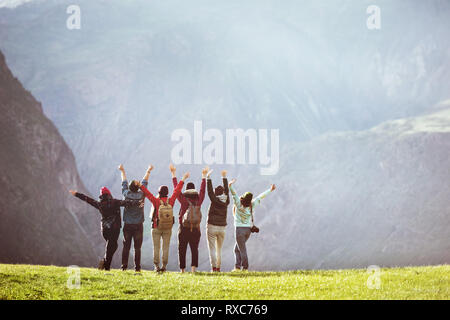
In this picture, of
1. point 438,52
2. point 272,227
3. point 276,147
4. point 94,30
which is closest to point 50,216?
point 272,227

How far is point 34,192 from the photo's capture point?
60438mm

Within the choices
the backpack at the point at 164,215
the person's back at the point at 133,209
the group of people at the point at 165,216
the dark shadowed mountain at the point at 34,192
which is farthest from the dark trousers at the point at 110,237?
the dark shadowed mountain at the point at 34,192

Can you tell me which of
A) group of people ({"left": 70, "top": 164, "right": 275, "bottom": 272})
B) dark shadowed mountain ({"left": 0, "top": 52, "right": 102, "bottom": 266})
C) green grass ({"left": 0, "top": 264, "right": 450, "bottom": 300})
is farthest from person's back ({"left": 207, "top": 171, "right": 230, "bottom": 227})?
dark shadowed mountain ({"left": 0, "top": 52, "right": 102, "bottom": 266})

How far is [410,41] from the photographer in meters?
141

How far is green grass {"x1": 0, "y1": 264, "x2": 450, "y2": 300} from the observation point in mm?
13586

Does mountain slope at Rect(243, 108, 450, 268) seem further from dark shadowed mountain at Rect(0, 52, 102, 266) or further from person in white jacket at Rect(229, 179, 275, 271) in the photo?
person in white jacket at Rect(229, 179, 275, 271)

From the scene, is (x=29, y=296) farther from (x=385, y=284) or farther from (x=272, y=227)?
(x=272, y=227)

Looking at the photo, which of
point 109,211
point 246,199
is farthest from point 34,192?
point 246,199

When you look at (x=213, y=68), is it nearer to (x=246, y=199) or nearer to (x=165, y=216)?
(x=246, y=199)

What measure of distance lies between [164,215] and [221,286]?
11.1ft

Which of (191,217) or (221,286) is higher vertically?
(191,217)

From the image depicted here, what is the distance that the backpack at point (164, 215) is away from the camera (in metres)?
17.4

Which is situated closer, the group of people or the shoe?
the group of people

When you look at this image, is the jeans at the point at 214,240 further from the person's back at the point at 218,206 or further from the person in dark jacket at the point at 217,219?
the person's back at the point at 218,206
